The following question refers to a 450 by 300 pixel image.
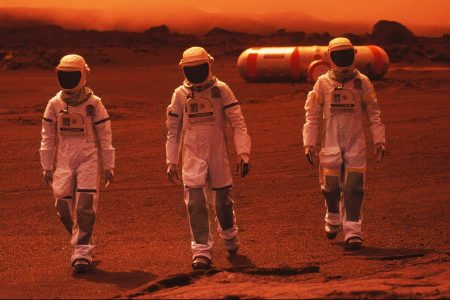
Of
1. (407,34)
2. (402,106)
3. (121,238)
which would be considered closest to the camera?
(121,238)

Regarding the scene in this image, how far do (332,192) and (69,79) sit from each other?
2.74 metres

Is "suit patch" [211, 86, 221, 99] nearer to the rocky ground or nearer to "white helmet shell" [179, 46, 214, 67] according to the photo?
"white helmet shell" [179, 46, 214, 67]

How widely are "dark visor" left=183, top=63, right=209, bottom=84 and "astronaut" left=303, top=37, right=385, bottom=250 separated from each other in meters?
1.32

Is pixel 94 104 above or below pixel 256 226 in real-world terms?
above

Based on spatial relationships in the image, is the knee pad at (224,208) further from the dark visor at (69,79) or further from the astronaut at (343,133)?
the dark visor at (69,79)

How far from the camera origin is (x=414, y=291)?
6.25m

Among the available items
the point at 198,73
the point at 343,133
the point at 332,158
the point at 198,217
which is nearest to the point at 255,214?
the point at 332,158

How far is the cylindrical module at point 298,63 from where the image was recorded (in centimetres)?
2484

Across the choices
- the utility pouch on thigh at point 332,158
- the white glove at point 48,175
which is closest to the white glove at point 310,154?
the utility pouch on thigh at point 332,158

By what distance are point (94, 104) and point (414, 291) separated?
348 centimetres

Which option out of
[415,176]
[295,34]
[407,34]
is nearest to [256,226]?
[415,176]

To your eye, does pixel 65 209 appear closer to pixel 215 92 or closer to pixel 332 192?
pixel 215 92

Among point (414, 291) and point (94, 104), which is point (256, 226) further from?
point (414, 291)

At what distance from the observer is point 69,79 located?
323 inches
